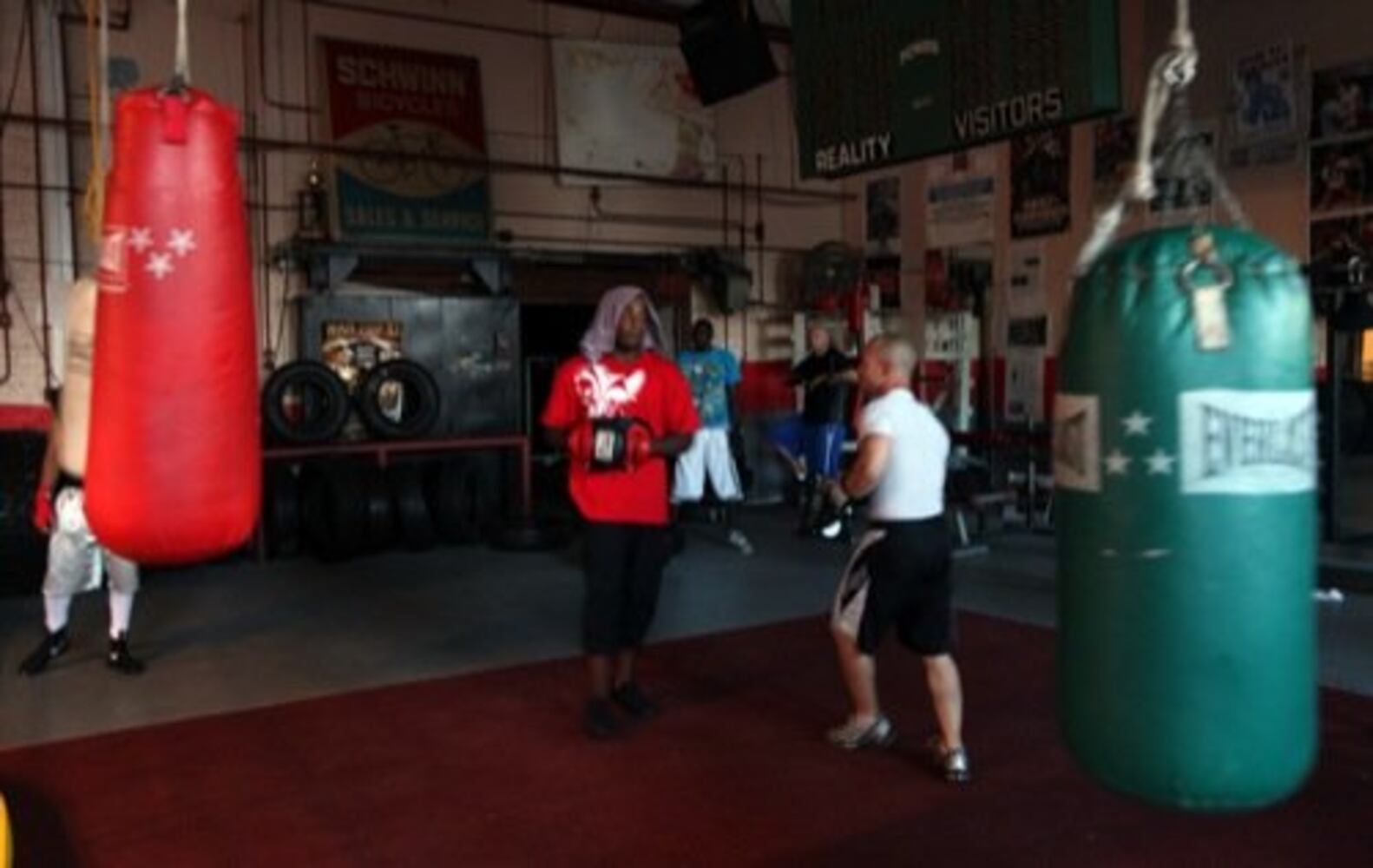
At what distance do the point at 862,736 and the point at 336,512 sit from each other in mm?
4519

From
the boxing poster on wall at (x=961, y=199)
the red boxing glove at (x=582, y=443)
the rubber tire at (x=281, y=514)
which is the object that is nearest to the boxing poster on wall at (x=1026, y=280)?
the boxing poster on wall at (x=961, y=199)

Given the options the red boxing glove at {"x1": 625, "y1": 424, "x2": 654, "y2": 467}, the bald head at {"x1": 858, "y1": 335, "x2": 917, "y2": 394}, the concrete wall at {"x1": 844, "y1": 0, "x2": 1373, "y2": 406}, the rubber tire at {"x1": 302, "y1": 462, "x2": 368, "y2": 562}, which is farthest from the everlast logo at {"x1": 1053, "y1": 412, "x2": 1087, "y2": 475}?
the rubber tire at {"x1": 302, "y1": 462, "x2": 368, "y2": 562}

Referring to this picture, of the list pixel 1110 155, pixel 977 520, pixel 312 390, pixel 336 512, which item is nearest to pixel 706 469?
pixel 977 520

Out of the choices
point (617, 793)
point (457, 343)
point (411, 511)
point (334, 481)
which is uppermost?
point (457, 343)

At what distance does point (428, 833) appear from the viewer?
320 centimetres

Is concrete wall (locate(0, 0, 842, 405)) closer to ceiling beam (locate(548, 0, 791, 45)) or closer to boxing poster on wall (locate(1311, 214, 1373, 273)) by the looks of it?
ceiling beam (locate(548, 0, 791, 45))

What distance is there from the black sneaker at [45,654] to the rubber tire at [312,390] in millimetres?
2715

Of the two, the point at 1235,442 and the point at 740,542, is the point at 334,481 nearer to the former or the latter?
the point at 740,542

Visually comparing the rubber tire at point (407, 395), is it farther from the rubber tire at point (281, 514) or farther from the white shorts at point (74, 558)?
the white shorts at point (74, 558)

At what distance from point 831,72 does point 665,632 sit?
2.64 m

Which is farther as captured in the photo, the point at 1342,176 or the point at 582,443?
the point at 1342,176

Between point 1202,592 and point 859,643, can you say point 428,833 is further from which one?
point 1202,592

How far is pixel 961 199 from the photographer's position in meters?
9.73

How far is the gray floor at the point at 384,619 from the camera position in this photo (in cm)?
458
